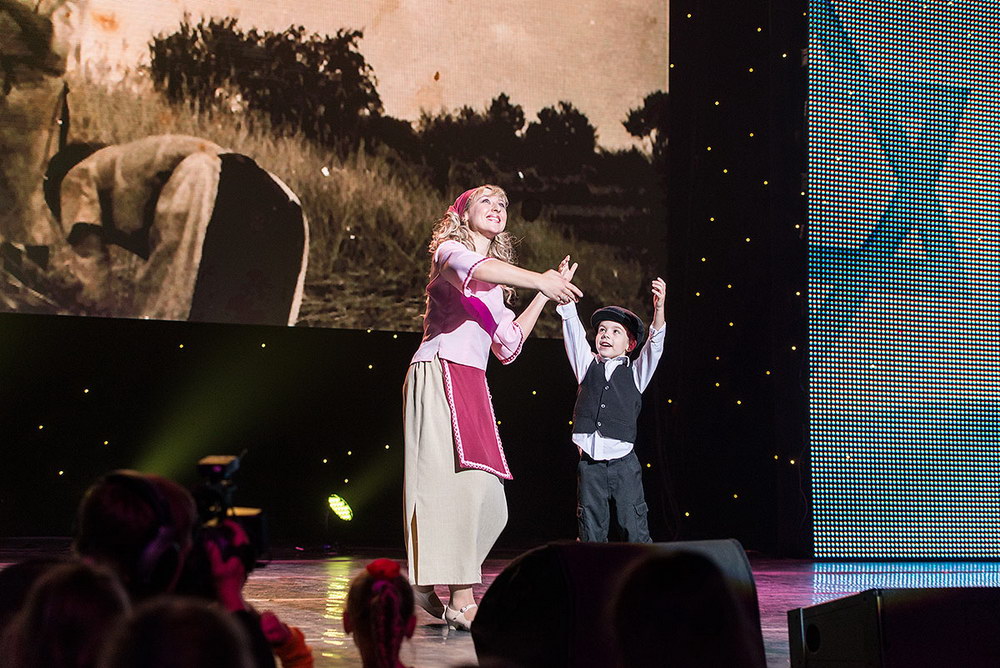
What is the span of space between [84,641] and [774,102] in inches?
235

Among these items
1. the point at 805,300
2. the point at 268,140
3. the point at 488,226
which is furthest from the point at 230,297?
the point at 805,300

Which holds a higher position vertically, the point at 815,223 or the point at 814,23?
the point at 814,23

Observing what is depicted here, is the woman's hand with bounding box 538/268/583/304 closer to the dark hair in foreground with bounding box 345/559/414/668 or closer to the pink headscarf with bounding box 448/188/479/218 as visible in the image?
the pink headscarf with bounding box 448/188/479/218

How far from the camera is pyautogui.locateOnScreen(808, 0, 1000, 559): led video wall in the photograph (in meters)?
6.40

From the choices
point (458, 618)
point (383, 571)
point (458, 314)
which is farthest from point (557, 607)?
point (458, 314)

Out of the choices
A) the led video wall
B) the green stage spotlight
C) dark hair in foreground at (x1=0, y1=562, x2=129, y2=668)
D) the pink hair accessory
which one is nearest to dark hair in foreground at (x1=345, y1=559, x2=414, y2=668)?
the pink hair accessory

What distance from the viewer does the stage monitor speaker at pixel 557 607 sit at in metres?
1.77

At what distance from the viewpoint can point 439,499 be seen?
11.9 ft

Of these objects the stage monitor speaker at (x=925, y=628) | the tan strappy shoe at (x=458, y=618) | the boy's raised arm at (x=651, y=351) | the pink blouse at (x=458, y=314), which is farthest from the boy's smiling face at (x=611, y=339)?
the stage monitor speaker at (x=925, y=628)

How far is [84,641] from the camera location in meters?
1.18

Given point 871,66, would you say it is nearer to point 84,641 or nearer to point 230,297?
point 230,297

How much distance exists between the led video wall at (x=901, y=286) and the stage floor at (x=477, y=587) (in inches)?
13.6

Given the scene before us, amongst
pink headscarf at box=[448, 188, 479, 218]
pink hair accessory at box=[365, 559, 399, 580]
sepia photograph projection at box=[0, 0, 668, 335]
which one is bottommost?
pink hair accessory at box=[365, 559, 399, 580]

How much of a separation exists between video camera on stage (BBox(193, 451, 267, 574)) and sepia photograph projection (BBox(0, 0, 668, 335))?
14.6ft
